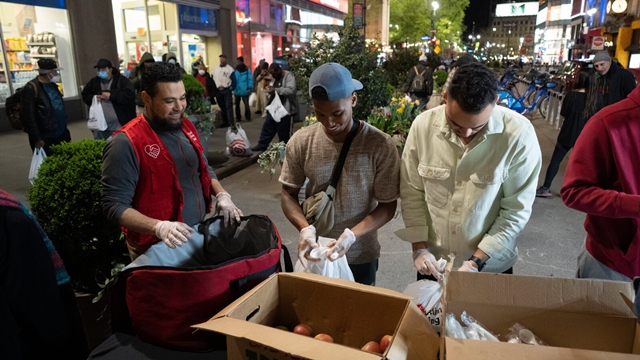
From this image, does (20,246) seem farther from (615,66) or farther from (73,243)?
(615,66)

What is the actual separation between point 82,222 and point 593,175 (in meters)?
2.85

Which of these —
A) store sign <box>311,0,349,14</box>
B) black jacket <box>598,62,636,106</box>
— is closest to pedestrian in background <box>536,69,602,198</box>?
black jacket <box>598,62,636,106</box>

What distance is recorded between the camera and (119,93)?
7.00 m

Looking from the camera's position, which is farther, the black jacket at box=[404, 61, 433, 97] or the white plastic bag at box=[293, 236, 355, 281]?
the black jacket at box=[404, 61, 433, 97]

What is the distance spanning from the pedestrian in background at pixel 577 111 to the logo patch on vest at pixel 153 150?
587 cm

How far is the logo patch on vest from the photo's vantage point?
2.35 m

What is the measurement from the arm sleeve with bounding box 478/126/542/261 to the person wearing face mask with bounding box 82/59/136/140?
6.43m

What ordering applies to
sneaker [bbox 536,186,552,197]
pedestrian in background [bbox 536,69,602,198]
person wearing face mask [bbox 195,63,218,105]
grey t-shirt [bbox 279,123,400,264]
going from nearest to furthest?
grey t-shirt [bbox 279,123,400,264] → pedestrian in background [bbox 536,69,602,198] → sneaker [bbox 536,186,552,197] → person wearing face mask [bbox 195,63,218,105]

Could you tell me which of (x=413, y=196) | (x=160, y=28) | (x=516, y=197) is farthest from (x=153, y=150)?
(x=160, y=28)

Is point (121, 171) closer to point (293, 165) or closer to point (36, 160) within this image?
point (293, 165)

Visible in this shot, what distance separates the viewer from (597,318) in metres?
1.52

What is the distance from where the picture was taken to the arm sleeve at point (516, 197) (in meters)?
2.03

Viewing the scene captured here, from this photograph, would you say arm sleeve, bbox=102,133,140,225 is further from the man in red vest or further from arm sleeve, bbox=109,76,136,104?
arm sleeve, bbox=109,76,136,104

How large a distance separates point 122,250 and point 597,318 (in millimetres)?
2749
